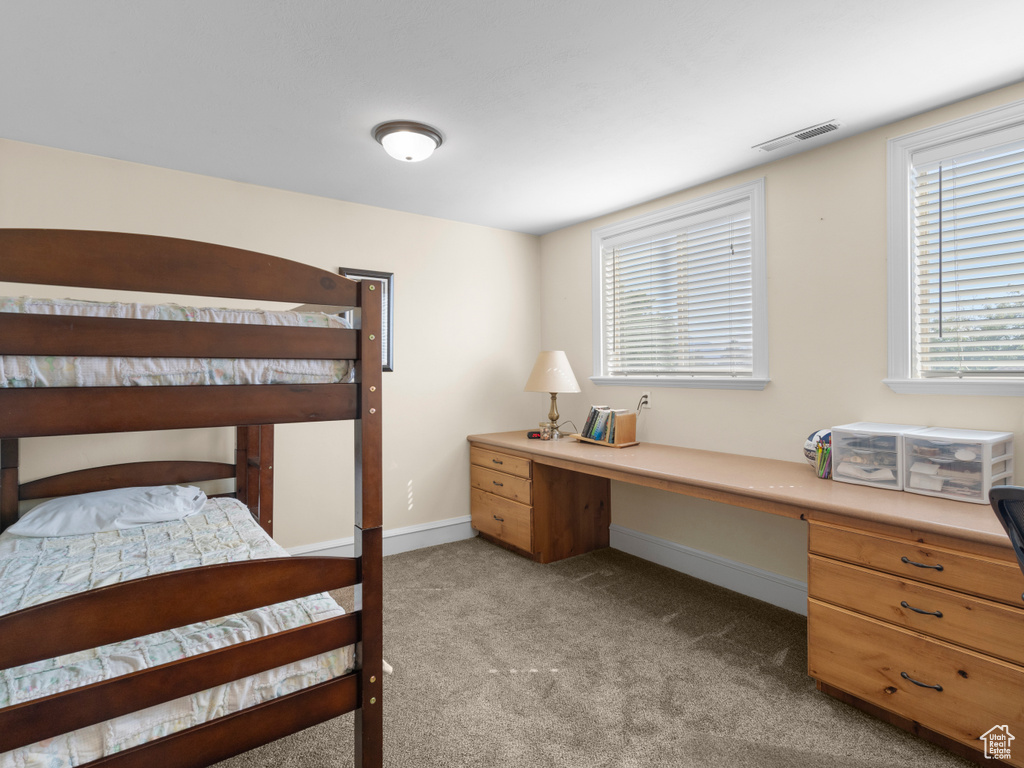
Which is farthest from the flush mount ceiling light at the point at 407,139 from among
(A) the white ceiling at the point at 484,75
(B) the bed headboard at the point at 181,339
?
(B) the bed headboard at the point at 181,339

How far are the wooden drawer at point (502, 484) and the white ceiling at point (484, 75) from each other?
1.88m

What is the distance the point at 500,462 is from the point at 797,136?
246cm

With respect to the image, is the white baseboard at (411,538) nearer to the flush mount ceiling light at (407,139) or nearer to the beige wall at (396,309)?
the beige wall at (396,309)

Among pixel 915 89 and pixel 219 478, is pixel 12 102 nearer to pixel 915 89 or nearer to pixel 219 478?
pixel 219 478

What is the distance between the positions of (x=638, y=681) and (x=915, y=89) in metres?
2.54

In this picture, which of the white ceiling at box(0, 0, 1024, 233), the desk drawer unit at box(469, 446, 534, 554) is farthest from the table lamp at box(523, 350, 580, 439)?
the white ceiling at box(0, 0, 1024, 233)

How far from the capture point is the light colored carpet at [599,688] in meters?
1.68

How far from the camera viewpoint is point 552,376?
3.59 metres

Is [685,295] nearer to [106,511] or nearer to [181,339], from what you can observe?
[181,339]

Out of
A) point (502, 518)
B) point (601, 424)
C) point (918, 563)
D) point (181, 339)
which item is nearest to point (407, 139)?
point (181, 339)

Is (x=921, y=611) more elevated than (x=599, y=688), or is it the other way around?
(x=921, y=611)

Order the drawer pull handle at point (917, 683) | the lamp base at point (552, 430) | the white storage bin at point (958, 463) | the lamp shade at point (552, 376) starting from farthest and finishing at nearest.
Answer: the lamp base at point (552, 430)
the lamp shade at point (552, 376)
the white storage bin at point (958, 463)
the drawer pull handle at point (917, 683)

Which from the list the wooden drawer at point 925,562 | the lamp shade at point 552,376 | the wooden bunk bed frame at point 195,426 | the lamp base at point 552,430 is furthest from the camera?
the lamp base at point 552,430

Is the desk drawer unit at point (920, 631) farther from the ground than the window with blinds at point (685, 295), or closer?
closer
